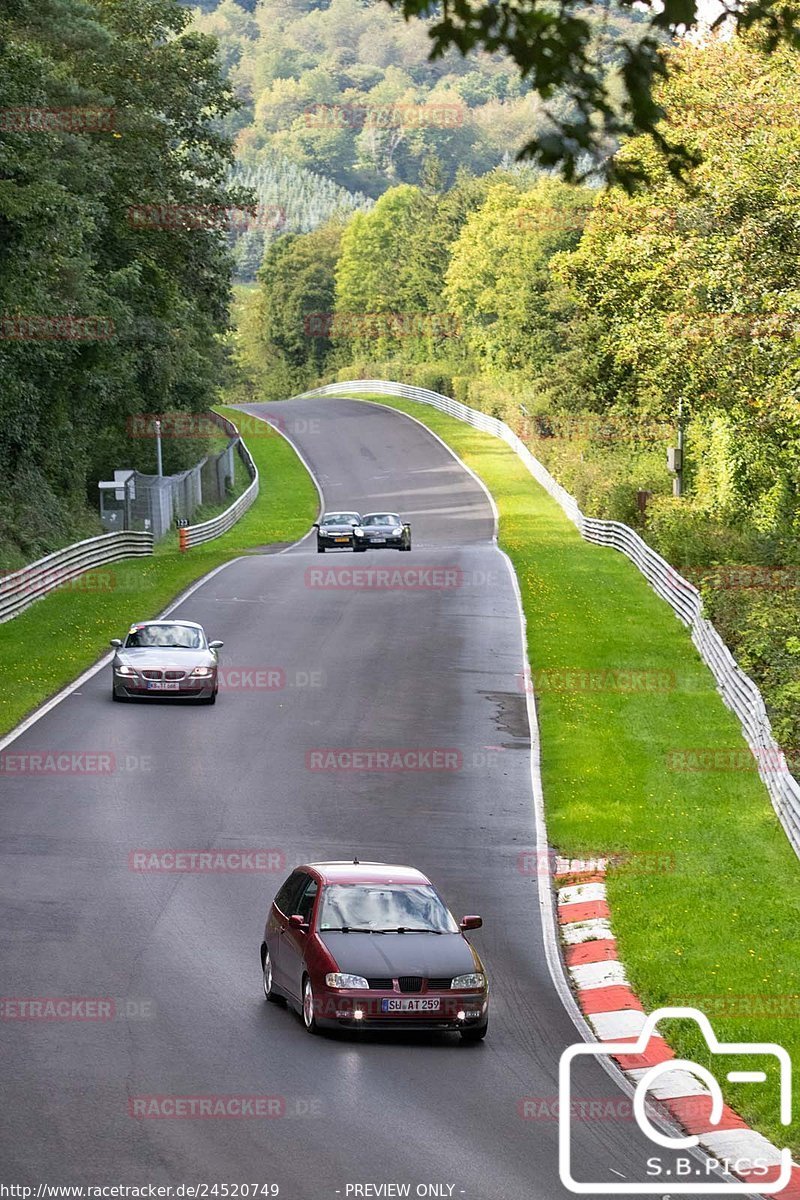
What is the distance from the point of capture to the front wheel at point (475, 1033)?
46.6 feet

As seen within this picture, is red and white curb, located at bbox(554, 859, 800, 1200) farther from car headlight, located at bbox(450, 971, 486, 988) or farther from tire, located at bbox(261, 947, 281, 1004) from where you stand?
tire, located at bbox(261, 947, 281, 1004)

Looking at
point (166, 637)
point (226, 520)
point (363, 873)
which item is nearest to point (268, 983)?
point (363, 873)

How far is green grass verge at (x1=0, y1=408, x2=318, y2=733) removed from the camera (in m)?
32.2

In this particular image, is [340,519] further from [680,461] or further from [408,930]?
[408,930]

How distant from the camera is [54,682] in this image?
3225cm

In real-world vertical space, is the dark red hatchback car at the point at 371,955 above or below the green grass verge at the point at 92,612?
above

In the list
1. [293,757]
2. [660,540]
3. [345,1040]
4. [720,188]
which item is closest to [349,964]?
[345,1040]

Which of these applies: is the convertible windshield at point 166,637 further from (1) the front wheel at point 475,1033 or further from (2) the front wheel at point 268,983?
(1) the front wheel at point 475,1033

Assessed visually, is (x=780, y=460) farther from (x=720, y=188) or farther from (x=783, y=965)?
(x=783, y=965)

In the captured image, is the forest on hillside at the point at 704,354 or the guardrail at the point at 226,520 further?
the guardrail at the point at 226,520

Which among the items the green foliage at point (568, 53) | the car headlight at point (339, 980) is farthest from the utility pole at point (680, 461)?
the green foliage at point (568, 53)

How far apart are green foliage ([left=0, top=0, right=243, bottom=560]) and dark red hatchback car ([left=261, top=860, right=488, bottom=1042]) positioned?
28.8 m

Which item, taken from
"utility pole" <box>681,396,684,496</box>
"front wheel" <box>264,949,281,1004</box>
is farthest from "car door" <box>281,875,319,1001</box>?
"utility pole" <box>681,396,684,496</box>

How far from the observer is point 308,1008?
1415 centimetres
